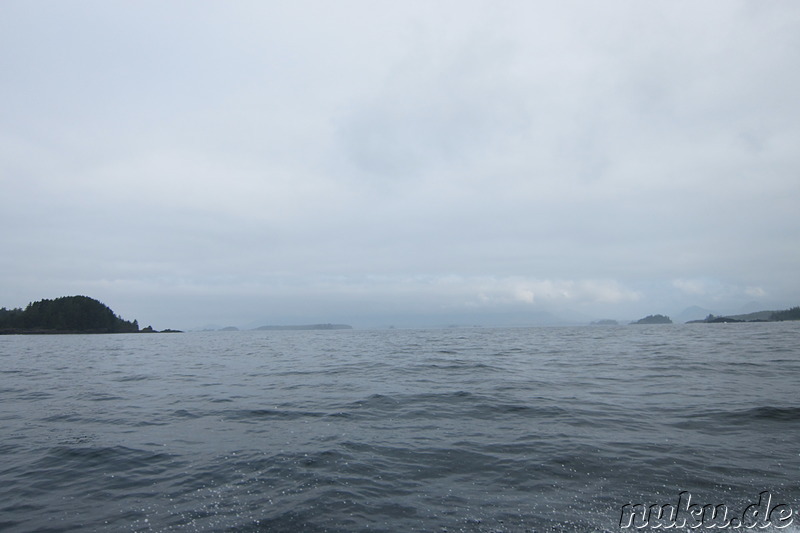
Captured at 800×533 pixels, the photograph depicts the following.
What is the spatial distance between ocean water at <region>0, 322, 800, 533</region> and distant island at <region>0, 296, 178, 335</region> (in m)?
159

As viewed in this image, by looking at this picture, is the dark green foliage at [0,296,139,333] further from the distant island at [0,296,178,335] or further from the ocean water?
the ocean water

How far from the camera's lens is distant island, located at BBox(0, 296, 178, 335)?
14025cm

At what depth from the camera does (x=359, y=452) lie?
34.9ft

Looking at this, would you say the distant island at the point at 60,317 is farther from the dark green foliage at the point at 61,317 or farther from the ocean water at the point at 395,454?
the ocean water at the point at 395,454

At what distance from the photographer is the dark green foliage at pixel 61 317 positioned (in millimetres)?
141000

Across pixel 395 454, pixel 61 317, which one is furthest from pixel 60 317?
pixel 395 454

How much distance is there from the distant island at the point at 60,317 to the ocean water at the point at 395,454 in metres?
159

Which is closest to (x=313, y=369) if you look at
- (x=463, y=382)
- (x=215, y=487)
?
(x=463, y=382)

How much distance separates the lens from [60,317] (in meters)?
145

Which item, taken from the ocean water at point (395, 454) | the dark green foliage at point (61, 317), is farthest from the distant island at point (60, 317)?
the ocean water at point (395, 454)

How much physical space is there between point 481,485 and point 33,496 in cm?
931

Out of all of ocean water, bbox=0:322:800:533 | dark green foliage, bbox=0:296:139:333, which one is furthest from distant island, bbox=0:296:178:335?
ocean water, bbox=0:322:800:533

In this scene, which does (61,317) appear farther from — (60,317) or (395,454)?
(395,454)

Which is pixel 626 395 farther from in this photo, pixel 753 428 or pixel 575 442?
pixel 575 442
